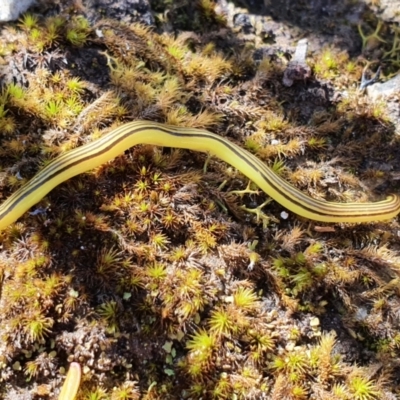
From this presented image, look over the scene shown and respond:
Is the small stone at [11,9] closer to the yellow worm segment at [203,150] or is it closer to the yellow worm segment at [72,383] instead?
the yellow worm segment at [203,150]

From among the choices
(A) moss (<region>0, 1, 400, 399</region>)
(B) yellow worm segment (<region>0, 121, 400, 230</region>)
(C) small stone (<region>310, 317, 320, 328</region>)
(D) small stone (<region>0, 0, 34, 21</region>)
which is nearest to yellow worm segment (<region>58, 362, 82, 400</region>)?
(A) moss (<region>0, 1, 400, 399</region>)

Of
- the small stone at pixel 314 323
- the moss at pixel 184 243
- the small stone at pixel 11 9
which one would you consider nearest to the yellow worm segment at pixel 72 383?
the moss at pixel 184 243

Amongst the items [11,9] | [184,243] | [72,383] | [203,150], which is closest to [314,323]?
[184,243]

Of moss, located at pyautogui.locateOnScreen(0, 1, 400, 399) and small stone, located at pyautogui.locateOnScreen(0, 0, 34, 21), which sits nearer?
moss, located at pyautogui.locateOnScreen(0, 1, 400, 399)

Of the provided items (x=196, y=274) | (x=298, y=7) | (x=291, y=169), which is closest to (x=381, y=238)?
(x=291, y=169)

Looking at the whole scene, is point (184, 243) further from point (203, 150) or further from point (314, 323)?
point (314, 323)

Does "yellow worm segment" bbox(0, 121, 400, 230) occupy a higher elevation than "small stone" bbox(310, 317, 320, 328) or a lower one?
higher

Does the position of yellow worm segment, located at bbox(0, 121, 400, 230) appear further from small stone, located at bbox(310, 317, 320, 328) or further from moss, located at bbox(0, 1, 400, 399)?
small stone, located at bbox(310, 317, 320, 328)
